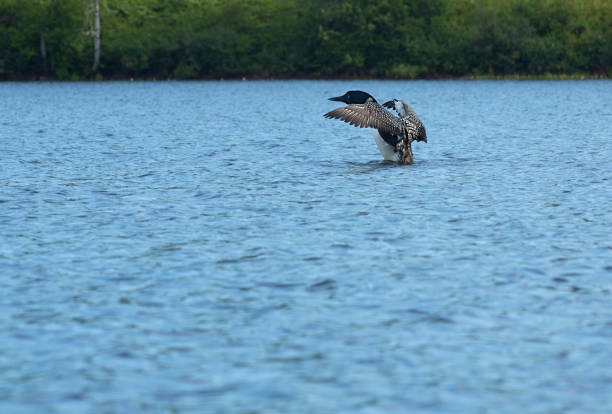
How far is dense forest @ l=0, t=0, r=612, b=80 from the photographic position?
121500mm

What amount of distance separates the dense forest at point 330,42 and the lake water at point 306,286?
315 feet

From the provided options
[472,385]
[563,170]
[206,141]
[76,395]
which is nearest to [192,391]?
[76,395]

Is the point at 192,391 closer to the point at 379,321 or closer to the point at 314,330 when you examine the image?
the point at 314,330

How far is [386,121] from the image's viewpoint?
25.6 m

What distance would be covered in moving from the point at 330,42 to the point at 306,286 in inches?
4466

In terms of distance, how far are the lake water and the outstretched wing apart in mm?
1342

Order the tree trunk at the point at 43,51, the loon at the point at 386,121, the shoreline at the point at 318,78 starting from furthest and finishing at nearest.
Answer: the tree trunk at the point at 43,51 < the shoreline at the point at 318,78 < the loon at the point at 386,121

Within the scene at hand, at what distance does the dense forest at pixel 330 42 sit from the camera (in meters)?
122

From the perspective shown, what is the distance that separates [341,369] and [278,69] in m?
121

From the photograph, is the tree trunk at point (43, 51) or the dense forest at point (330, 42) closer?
the dense forest at point (330, 42)

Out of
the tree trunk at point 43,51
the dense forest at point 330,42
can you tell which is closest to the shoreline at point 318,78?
the dense forest at point 330,42

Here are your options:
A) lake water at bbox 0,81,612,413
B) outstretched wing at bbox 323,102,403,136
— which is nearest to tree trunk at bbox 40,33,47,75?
lake water at bbox 0,81,612,413

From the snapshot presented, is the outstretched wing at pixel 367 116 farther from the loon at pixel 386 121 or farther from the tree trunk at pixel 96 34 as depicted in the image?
the tree trunk at pixel 96 34

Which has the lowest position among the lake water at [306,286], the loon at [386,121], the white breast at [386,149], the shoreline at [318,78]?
Result: the shoreline at [318,78]
